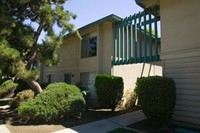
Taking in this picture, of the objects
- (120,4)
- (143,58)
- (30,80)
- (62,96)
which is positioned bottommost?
(62,96)

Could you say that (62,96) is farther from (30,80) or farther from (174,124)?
(174,124)

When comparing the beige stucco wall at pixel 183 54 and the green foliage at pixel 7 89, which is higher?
the beige stucco wall at pixel 183 54

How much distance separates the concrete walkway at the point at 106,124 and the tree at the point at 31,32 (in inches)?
171

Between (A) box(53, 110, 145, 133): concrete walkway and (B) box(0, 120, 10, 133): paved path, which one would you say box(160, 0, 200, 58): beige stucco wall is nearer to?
(A) box(53, 110, 145, 133): concrete walkway

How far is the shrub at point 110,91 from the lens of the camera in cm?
1230

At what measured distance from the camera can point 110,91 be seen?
40.2 ft

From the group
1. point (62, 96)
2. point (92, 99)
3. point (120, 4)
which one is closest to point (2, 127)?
point (62, 96)

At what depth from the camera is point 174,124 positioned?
30.5 ft

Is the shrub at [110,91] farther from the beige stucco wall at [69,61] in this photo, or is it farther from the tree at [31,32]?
the beige stucco wall at [69,61]

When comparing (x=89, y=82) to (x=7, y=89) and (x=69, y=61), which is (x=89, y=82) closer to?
(x=69, y=61)

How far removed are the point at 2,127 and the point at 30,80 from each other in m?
3.31

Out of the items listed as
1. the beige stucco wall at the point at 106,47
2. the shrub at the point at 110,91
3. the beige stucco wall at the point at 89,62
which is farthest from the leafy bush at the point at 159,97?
the beige stucco wall at the point at 89,62

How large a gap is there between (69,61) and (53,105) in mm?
9197

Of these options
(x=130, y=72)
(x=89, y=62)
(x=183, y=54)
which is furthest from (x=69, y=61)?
(x=183, y=54)
